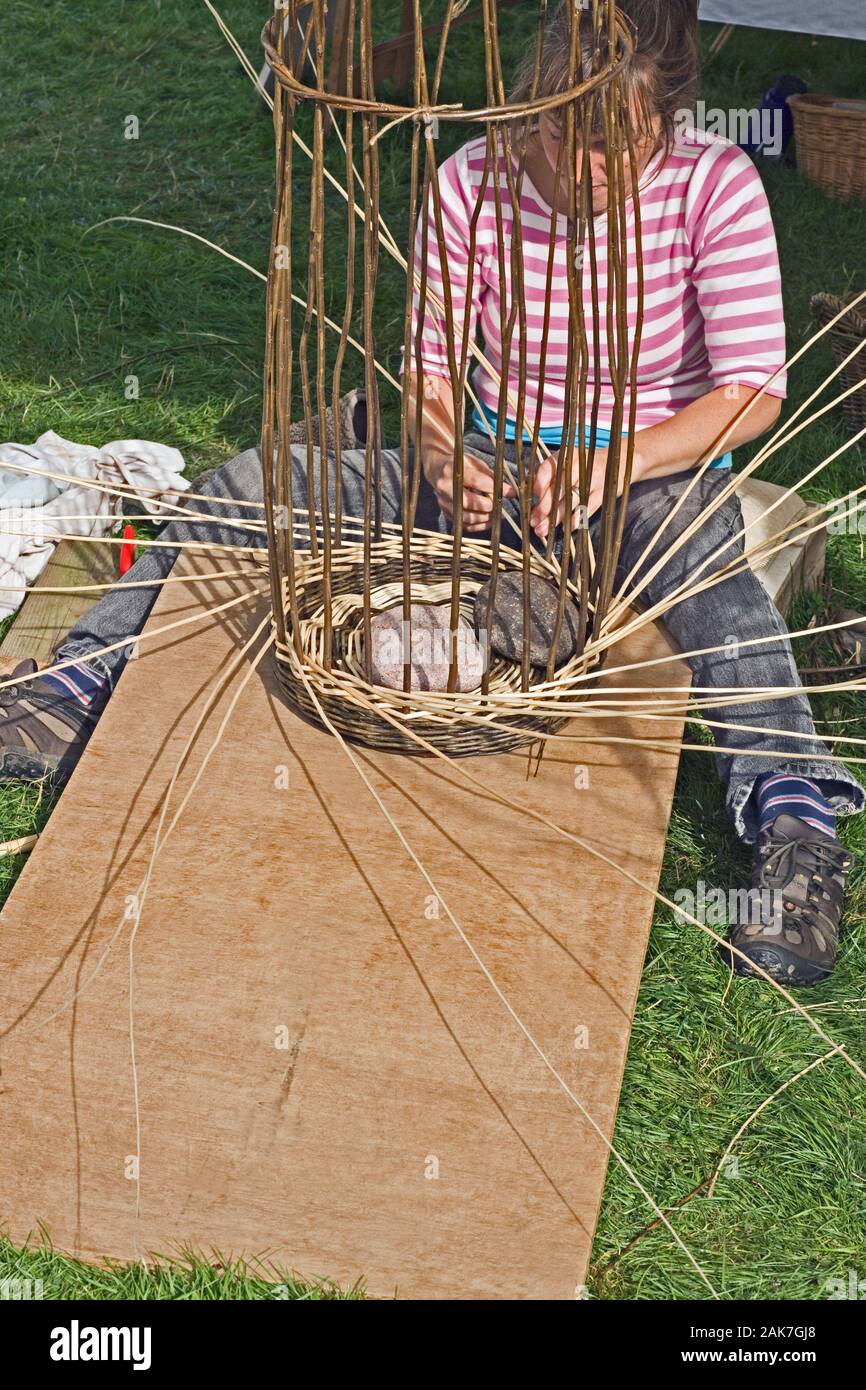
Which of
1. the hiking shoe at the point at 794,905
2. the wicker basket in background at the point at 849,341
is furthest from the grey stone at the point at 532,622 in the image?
the wicker basket in background at the point at 849,341

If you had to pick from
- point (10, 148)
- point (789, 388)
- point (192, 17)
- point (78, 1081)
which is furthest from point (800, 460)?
point (192, 17)

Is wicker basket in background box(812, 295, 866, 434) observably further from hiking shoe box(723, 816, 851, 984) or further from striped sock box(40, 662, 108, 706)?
striped sock box(40, 662, 108, 706)

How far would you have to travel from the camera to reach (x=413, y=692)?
195 centimetres

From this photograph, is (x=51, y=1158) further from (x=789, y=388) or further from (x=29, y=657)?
(x=789, y=388)

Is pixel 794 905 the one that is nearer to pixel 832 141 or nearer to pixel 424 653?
pixel 424 653

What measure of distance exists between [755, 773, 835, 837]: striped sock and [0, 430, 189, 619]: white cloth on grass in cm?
118

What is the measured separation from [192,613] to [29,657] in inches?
15.9

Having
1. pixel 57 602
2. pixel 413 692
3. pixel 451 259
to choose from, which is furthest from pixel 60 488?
pixel 413 692

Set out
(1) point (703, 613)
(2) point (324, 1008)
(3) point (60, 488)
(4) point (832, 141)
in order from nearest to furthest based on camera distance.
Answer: (2) point (324, 1008) < (1) point (703, 613) < (3) point (60, 488) < (4) point (832, 141)

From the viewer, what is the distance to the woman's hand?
7.04ft

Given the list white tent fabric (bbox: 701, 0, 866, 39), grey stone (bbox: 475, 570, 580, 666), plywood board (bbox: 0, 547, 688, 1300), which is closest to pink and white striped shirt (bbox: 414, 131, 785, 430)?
grey stone (bbox: 475, 570, 580, 666)

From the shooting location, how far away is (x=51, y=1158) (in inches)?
64.4

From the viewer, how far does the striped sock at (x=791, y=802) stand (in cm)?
206

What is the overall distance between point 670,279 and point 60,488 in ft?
4.05
